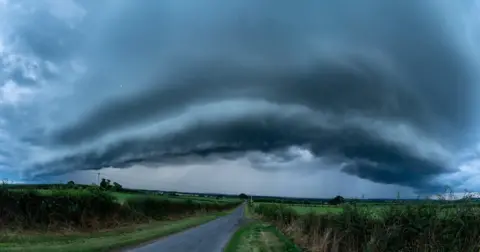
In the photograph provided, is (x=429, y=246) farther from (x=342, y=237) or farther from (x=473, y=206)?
(x=342, y=237)

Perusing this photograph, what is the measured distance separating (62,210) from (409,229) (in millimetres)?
29791

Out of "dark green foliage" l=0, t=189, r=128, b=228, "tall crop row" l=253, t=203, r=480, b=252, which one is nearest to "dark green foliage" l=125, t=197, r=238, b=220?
"dark green foliage" l=0, t=189, r=128, b=228

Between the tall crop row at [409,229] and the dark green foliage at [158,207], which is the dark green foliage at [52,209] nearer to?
the dark green foliage at [158,207]

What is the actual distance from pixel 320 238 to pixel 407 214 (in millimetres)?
8031

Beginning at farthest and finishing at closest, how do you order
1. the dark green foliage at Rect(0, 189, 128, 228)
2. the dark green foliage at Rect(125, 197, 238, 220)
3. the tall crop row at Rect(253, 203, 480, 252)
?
the dark green foliage at Rect(125, 197, 238, 220) < the dark green foliage at Rect(0, 189, 128, 228) < the tall crop row at Rect(253, 203, 480, 252)

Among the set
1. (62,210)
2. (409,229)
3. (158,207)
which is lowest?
(158,207)

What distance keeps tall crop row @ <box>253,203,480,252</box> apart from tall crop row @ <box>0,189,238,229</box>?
2370 centimetres

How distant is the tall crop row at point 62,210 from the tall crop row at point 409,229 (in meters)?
23.7

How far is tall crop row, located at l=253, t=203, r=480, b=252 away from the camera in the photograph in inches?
709

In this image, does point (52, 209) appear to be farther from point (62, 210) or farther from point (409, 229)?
point (409, 229)

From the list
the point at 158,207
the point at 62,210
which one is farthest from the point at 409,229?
the point at 158,207

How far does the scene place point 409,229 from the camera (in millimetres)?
19125

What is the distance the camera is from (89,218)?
4106 cm

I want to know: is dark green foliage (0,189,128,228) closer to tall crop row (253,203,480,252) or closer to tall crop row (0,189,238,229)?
tall crop row (0,189,238,229)
